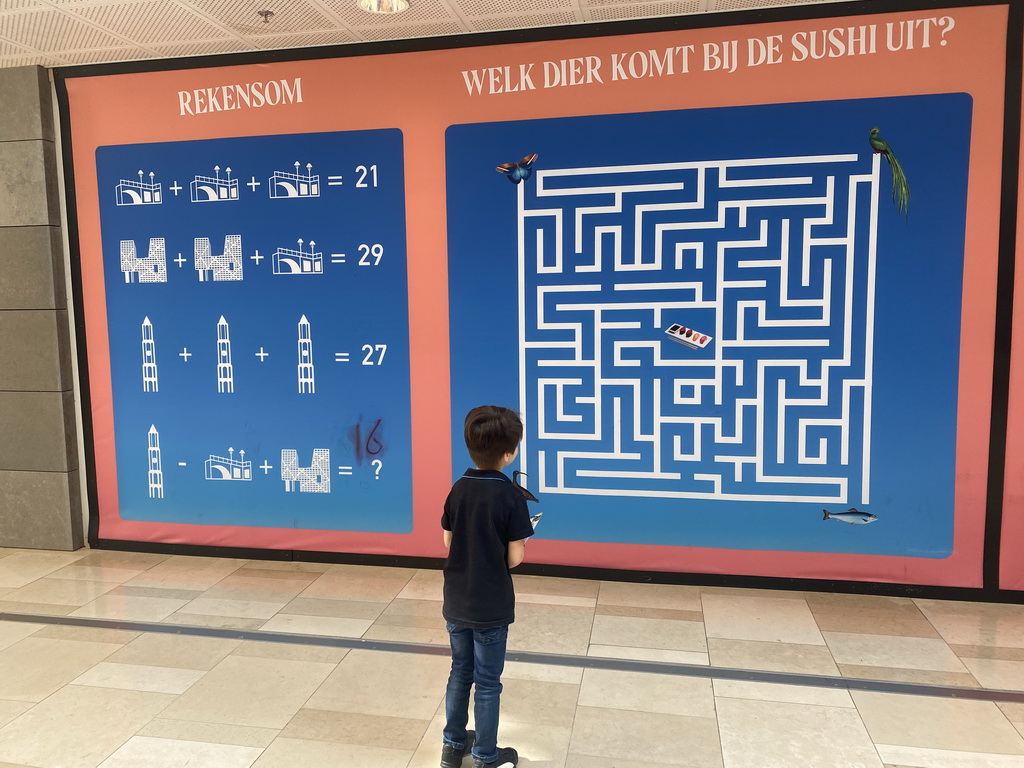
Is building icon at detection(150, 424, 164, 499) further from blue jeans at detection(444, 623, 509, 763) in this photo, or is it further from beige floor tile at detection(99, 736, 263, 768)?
blue jeans at detection(444, 623, 509, 763)

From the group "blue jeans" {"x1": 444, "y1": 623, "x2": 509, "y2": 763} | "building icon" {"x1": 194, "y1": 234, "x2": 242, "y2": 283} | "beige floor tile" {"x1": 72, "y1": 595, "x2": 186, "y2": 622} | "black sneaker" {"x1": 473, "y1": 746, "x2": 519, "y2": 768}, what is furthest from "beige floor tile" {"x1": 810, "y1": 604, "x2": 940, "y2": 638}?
"building icon" {"x1": 194, "y1": 234, "x2": 242, "y2": 283}

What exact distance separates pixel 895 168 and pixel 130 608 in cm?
401

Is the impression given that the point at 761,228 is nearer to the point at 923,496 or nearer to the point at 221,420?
the point at 923,496

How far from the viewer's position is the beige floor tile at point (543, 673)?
107 inches

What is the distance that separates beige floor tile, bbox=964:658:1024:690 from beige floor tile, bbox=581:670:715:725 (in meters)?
1.01

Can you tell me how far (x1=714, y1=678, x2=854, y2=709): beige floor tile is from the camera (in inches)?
100.0

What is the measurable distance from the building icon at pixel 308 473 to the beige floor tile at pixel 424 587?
0.68 meters

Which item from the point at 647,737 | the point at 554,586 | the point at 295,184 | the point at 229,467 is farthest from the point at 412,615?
the point at 295,184

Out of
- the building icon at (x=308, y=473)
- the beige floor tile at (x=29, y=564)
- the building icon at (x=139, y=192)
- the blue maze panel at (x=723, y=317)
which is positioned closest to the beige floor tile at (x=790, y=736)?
the blue maze panel at (x=723, y=317)

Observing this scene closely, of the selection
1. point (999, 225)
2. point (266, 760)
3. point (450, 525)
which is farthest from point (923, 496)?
point (266, 760)

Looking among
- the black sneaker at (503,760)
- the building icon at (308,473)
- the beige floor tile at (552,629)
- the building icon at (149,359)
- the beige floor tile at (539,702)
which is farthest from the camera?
the building icon at (149,359)

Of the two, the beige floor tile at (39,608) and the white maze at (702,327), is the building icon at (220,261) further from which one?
the beige floor tile at (39,608)

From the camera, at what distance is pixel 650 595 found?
11.5 ft

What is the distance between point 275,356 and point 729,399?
234 centimetres
